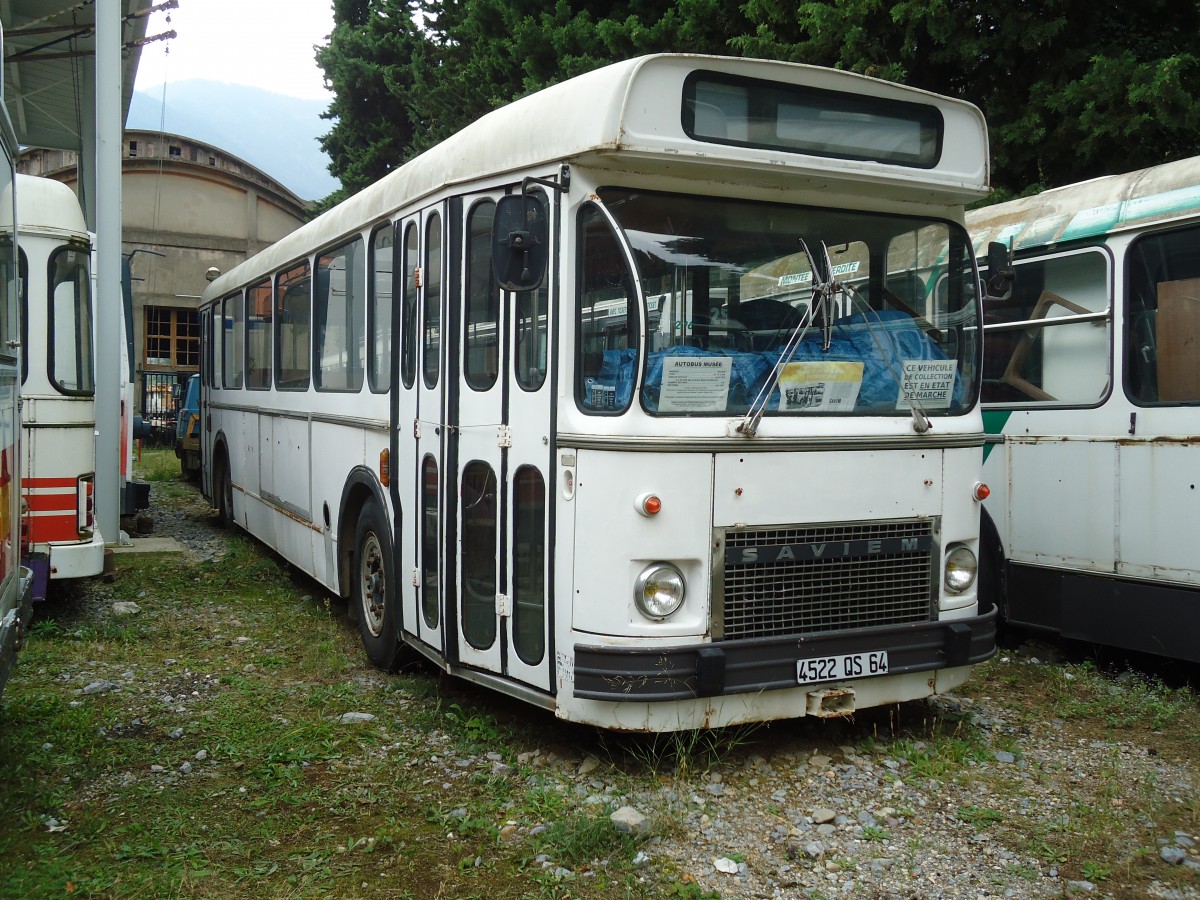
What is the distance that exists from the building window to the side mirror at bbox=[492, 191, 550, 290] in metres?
23.7

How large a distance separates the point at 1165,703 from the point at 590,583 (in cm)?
342

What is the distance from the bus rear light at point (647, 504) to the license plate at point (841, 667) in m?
0.96

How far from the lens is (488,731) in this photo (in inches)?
218

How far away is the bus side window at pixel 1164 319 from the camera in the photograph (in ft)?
20.4

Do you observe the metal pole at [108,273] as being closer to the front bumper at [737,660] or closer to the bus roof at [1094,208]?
the front bumper at [737,660]

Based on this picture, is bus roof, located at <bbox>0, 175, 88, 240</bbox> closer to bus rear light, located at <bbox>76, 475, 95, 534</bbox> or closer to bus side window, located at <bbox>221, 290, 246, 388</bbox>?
bus rear light, located at <bbox>76, 475, 95, 534</bbox>

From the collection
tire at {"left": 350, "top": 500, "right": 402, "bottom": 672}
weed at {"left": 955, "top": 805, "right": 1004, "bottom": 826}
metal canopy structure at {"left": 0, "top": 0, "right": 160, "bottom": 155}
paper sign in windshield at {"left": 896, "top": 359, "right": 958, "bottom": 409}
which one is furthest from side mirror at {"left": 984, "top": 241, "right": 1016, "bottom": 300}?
metal canopy structure at {"left": 0, "top": 0, "right": 160, "bottom": 155}

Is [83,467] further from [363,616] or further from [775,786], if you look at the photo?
[775,786]

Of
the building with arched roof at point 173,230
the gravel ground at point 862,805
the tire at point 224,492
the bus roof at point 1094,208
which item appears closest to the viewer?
the gravel ground at point 862,805

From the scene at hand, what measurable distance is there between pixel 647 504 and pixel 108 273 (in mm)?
7409

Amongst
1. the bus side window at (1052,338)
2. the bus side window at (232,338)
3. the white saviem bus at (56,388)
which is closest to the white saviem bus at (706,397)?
the bus side window at (1052,338)

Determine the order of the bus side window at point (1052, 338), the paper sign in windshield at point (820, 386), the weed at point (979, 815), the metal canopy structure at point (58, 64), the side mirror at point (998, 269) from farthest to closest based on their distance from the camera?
the metal canopy structure at point (58, 64) < the bus side window at point (1052, 338) < the side mirror at point (998, 269) < the paper sign in windshield at point (820, 386) < the weed at point (979, 815)

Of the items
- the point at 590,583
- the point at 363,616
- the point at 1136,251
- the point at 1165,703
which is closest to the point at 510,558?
the point at 590,583

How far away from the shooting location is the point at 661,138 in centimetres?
468
